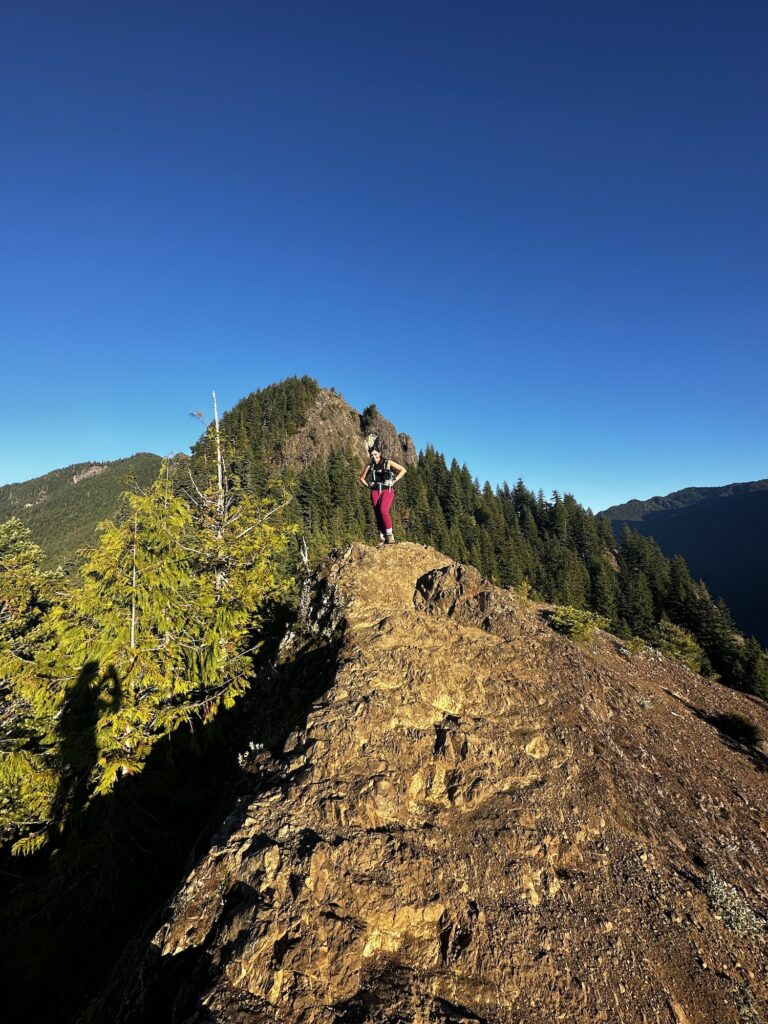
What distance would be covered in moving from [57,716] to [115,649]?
1.45 meters

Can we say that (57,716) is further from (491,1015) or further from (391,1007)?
(491,1015)

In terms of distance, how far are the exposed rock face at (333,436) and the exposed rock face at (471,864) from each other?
86937 mm

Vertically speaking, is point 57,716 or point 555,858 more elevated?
point 57,716

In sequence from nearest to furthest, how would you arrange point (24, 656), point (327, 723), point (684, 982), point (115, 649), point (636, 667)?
point (684, 982) < point (327, 723) < point (115, 649) < point (24, 656) < point (636, 667)

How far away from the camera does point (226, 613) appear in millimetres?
7746

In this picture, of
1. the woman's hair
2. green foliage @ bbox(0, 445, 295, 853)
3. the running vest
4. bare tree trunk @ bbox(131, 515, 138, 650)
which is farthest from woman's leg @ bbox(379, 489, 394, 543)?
bare tree trunk @ bbox(131, 515, 138, 650)

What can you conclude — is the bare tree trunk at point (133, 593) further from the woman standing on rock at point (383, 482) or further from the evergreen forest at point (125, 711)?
the woman standing on rock at point (383, 482)

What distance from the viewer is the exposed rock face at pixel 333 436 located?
95812 millimetres

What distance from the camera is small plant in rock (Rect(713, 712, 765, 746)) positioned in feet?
26.2

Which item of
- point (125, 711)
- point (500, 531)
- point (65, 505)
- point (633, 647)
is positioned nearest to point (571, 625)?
point (633, 647)

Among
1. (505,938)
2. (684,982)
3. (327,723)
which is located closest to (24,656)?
(327,723)

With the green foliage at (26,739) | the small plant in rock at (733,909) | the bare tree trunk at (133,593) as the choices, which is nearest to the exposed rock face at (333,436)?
the bare tree trunk at (133,593)

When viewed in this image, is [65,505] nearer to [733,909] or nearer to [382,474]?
[382,474]

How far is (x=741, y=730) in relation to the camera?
8133mm
